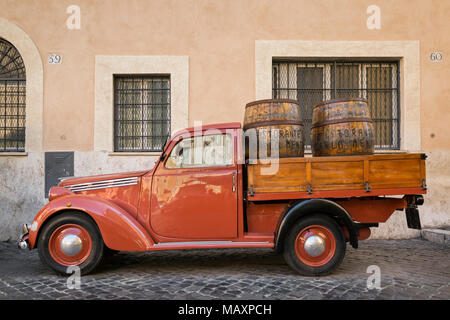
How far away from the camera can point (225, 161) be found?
4.04 metres

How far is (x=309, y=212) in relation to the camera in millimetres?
3811

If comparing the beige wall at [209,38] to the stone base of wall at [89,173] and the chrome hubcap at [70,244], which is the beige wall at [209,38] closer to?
the stone base of wall at [89,173]

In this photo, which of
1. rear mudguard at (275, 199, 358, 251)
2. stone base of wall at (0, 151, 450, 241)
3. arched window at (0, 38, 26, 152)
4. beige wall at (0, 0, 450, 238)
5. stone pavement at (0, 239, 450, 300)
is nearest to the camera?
stone pavement at (0, 239, 450, 300)

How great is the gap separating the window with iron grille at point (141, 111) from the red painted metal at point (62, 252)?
277 centimetres

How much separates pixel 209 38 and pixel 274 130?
3.18m

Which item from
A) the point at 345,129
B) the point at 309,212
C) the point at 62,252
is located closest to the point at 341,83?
the point at 345,129

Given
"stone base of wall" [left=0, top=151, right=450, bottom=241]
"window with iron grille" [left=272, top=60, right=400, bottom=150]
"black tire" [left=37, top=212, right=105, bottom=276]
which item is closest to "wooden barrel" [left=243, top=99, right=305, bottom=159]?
"black tire" [left=37, top=212, right=105, bottom=276]

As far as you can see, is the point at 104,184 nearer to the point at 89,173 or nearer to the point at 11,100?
the point at 89,173

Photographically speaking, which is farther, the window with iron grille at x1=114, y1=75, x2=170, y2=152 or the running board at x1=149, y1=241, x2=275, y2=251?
the window with iron grille at x1=114, y1=75, x2=170, y2=152

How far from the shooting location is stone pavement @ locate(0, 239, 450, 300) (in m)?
3.32

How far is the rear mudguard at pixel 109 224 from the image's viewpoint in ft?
12.6

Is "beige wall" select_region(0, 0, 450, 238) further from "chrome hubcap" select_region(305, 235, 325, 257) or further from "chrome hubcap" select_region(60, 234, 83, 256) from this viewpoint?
"chrome hubcap" select_region(305, 235, 325, 257)

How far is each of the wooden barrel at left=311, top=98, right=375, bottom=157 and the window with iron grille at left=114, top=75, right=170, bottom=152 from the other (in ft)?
10.9

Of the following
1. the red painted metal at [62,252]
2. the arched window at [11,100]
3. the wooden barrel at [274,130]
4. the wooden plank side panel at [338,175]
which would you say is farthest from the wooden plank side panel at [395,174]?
the arched window at [11,100]
